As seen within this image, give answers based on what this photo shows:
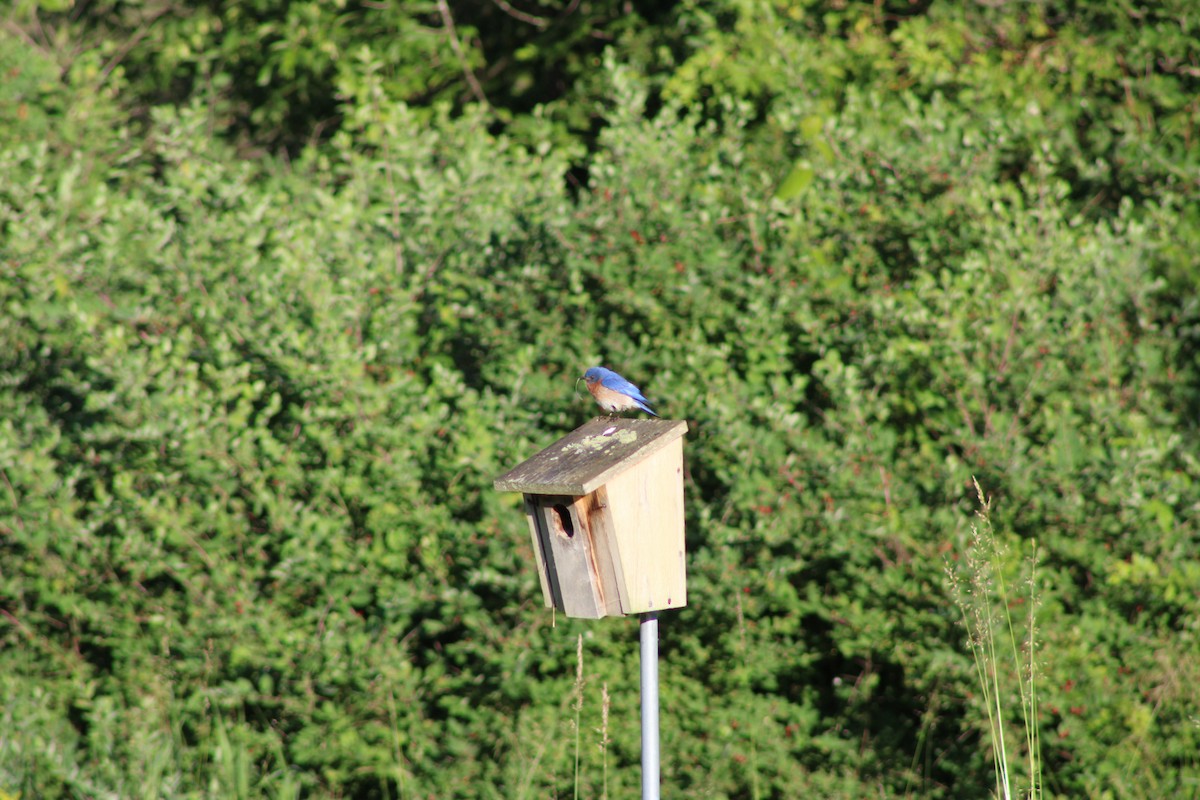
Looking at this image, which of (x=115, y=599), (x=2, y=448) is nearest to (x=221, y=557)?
(x=115, y=599)

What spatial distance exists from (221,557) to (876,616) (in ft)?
8.98

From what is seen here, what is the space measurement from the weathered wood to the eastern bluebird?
1.32ft

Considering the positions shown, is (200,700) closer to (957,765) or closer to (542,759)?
(542,759)

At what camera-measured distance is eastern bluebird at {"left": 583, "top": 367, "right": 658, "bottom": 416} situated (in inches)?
143

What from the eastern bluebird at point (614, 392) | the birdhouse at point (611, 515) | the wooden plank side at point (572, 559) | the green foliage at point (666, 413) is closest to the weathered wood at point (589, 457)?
the birdhouse at point (611, 515)

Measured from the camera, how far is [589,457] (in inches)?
118

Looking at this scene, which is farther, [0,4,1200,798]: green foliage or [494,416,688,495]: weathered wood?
[0,4,1200,798]: green foliage

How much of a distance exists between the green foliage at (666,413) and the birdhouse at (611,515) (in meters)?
1.36

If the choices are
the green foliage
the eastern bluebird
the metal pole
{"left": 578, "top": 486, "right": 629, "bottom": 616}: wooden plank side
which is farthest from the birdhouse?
the green foliage

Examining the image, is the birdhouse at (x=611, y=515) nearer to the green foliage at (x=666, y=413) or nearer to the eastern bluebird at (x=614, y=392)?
the eastern bluebird at (x=614, y=392)

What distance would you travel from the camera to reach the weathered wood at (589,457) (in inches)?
113

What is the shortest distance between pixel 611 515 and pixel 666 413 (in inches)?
69.2

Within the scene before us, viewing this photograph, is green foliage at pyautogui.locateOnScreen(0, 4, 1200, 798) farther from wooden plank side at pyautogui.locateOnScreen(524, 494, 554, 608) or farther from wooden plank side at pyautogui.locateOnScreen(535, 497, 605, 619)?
wooden plank side at pyautogui.locateOnScreen(535, 497, 605, 619)

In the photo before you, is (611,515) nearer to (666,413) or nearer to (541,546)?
(541,546)
